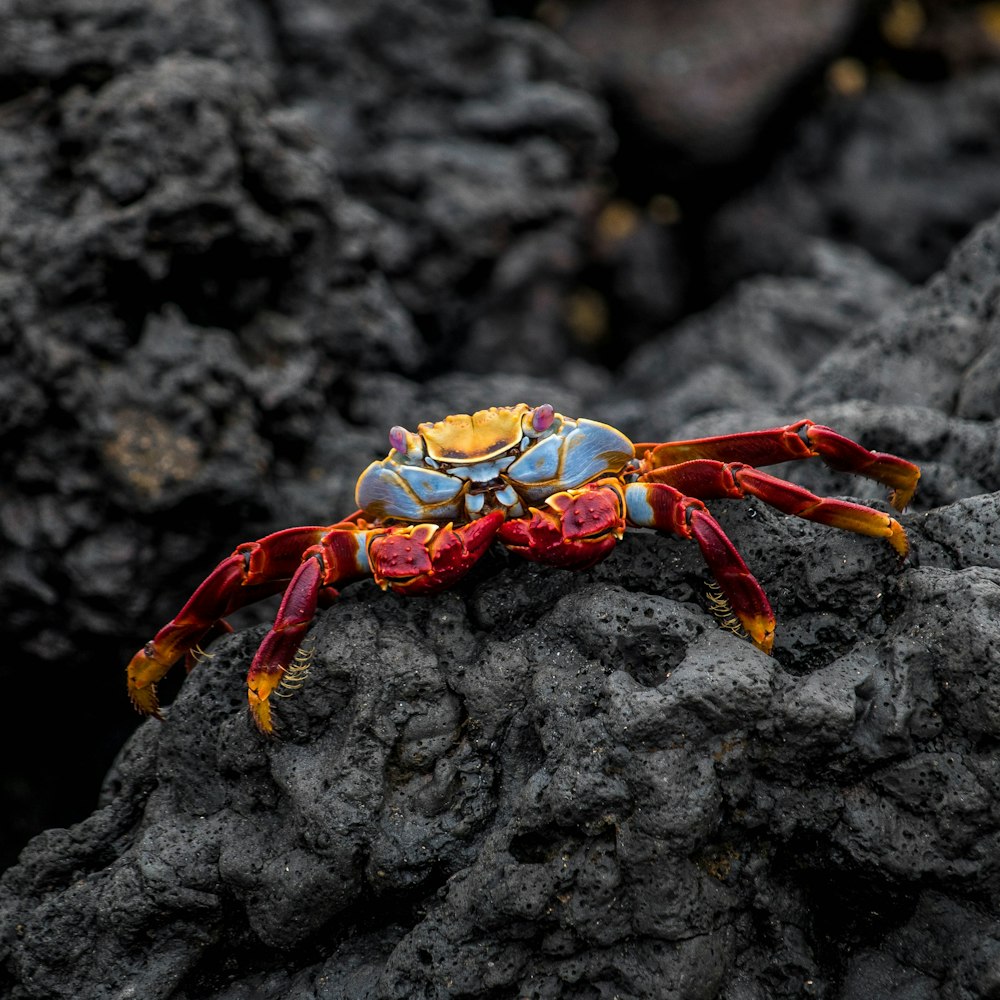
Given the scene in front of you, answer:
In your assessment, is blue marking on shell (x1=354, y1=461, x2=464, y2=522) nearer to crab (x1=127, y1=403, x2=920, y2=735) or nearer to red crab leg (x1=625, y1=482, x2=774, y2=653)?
crab (x1=127, y1=403, x2=920, y2=735)

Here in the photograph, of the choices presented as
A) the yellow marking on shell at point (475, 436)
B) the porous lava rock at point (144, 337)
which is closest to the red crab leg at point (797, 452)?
the yellow marking on shell at point (475, 436)

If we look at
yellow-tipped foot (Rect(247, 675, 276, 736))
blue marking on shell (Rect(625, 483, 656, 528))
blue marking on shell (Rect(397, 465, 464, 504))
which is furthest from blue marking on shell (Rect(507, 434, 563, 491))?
yellow-tipped foot (Rect(247, 675, 276, 736))

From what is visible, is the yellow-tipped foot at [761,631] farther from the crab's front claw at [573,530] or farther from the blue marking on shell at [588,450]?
the blue marking on shell at [588,450]

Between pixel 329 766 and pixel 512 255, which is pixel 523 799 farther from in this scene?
pixel 512 255

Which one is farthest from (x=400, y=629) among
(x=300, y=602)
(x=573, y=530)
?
(x=573, y=530)

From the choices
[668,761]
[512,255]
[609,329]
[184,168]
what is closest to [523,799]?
[668,761]

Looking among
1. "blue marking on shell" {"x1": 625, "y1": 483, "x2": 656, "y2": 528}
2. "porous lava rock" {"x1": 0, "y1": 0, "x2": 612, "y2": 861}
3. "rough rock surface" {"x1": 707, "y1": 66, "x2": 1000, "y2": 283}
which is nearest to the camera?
"blue marking on shell" {"x1": 625, "y1": 483, "x2": 656, "y2": 528}
